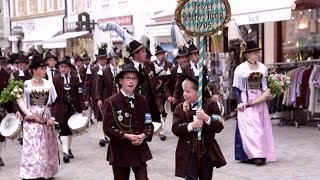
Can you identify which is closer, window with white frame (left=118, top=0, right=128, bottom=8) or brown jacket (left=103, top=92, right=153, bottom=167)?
brown jacket (left=103, top=92, right=153, bottom=167)

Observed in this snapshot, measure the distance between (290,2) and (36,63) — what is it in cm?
539

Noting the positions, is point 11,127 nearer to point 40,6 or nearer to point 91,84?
point 91,84

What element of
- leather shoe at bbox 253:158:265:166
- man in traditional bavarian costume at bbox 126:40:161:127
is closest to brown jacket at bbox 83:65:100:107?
man in traditional bavarian costume at bbox 126:40:161:127

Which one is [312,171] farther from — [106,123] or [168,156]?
[106,123]

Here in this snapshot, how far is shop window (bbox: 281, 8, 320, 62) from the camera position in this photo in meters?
14.4

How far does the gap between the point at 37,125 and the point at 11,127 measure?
0.97m

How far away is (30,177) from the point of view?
27.2ft

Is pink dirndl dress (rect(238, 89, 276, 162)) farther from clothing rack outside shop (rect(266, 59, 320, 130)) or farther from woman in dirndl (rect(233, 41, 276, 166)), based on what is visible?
clothing rack outside shop (rect(266, 59, 320, 130))

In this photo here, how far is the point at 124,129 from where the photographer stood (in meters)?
6.20

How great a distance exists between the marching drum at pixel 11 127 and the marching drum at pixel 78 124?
1.16m

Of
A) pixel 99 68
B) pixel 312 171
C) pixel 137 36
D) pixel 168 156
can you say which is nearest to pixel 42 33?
pixel 137 36

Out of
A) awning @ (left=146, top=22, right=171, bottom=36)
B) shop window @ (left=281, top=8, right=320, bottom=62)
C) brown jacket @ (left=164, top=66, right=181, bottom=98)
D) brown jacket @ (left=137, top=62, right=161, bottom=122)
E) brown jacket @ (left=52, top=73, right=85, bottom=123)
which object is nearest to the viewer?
brown jacket @ (left=52, top=73, right=85, bottom=123)

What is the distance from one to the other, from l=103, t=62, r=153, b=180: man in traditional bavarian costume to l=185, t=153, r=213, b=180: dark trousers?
0.44 meters

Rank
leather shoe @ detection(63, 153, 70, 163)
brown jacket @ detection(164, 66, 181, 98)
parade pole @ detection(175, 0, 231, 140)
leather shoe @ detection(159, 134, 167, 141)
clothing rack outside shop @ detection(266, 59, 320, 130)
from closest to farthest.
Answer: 1. parade pole @ detection(175, 0, 231, 140)
2. leather shoe @ detection(63, 153, 70, 163)
3. brown jacket @ detection(164, 66, 181, 98)
4. leather shoe @ detection(159, 134, 167, 141)
5. clothing rack outside shop @ detection(266, 59, 320, 130)
